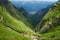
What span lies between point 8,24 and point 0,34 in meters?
38.5

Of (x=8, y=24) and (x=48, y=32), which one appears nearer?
(x=8, y=24)

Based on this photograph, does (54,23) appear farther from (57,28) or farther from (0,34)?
(0,34)

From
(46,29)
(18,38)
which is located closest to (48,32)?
(46,29)

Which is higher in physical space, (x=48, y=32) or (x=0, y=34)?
(x=0, y=34)

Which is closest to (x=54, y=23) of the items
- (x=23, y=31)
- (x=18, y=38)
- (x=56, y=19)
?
(x=56, y=19)

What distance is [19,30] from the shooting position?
145 meters

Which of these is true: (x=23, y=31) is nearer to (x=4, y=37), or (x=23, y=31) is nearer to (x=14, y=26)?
(x=14, y=26)

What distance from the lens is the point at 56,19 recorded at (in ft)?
629

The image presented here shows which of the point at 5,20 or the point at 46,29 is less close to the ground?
the point at 5,20

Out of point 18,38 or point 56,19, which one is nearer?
point 18,38

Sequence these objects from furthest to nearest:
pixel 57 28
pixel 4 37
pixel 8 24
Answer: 1. pixel 57 28
2. pixel 8 24
3. pixel 4 37

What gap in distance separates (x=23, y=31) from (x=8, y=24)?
31.8 ft

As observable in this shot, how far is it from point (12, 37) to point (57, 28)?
3167 inches

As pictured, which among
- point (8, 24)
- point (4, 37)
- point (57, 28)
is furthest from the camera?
point (57, 28)
